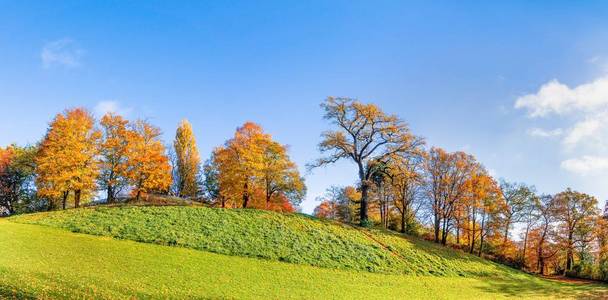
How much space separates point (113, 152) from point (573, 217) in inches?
2275

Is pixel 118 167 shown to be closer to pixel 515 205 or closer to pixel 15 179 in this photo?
pixel 15 179

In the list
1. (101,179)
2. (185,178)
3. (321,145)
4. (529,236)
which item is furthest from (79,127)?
(529,236)

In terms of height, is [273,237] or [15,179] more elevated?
[15,179]

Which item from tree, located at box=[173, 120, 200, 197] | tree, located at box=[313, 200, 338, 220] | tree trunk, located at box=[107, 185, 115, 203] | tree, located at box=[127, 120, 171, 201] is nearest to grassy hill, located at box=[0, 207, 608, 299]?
tree, located at box=[127, 120, 171, 201]

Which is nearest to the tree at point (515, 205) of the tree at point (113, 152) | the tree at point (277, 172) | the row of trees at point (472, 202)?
the row of trees at point (472, 202)

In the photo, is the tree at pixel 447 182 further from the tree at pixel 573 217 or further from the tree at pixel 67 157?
the tree at pixel 67 157

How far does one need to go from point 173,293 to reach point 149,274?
370 cm

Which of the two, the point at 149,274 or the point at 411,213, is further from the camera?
the point at 411,213

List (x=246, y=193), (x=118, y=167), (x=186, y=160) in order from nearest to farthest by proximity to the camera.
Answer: (x=118, y=167), (x=246, y=193), (x=186, y=160)

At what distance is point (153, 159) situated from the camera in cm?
4356

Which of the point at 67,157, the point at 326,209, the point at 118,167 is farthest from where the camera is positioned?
the point at 326,209

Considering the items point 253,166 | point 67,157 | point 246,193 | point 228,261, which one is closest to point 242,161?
point 253,166

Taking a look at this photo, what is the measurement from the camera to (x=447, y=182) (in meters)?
45.2

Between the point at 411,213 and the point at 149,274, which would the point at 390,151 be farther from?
the point at 149,274
